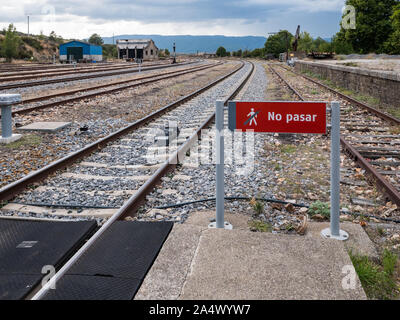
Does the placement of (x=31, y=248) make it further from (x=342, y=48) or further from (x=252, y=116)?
(x=342, y=48)

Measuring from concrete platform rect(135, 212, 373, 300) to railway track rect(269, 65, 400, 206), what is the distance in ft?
6.62

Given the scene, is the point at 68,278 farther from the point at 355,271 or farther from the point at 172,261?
the point at 355,271

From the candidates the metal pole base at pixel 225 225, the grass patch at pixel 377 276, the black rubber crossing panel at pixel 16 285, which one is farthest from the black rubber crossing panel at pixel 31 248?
the grass patch at pixel 377 276

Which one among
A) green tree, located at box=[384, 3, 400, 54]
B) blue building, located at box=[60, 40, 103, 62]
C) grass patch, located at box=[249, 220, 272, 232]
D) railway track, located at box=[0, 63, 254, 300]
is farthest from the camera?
blue building, located at box=[60, 40, 103, 62]

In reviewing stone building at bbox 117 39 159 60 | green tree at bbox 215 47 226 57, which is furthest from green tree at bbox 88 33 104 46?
stone building at bbox 117 39 159 60

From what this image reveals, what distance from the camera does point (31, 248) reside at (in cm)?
334

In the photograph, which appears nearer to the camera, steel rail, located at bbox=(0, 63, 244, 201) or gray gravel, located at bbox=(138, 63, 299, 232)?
gray gravel, located at bbox=(138, 63, 299, 232)

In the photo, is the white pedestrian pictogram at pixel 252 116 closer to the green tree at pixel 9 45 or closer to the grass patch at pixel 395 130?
the grass patch at pixel 395 130

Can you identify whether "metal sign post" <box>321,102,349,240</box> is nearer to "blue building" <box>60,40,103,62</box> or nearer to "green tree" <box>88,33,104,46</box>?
"blue building" <box>60,40,103,62</box>

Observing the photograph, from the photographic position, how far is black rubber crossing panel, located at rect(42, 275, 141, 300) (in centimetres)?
261

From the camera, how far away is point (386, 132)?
342 inches

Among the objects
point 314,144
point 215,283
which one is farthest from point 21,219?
point 314,144

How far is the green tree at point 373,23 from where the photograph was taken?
195ft

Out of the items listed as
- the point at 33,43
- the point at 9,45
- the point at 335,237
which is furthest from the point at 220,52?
the point at 335,237
